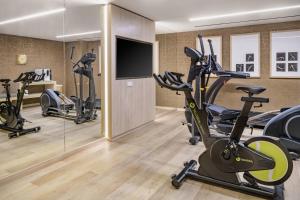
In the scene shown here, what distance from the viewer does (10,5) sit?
2.86m

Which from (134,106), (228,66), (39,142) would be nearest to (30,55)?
(39,142)

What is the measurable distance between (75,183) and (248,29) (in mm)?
5697

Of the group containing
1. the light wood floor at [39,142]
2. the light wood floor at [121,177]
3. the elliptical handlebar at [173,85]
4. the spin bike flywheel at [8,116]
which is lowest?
the light wood floor at [121,177]

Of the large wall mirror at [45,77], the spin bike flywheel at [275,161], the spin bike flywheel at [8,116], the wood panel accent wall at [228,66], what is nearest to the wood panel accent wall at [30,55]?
the large wall mirror at [45,77]

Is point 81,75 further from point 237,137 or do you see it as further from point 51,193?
point 237,137

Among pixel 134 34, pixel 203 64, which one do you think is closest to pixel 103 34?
pixel 134 34

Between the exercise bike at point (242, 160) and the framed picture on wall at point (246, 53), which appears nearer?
the exercise bike at point (242, 160)

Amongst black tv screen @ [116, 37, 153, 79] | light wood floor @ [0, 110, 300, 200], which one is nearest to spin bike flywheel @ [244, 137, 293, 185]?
light wood floor @ [0, 110, 300, 200]

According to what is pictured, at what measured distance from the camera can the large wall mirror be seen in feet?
9.71

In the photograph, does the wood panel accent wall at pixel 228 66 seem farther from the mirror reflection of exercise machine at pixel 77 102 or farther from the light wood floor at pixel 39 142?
the light wood floor at pixel 39 142

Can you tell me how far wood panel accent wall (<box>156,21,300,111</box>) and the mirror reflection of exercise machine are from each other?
3508 millimetres

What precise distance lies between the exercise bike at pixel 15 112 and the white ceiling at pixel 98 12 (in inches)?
22.9

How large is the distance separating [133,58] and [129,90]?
695 mm

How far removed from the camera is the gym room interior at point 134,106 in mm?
2477
